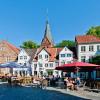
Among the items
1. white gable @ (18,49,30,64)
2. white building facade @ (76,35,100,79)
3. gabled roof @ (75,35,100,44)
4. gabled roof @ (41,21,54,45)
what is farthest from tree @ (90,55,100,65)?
gabled roof @ (41,21,54,45)

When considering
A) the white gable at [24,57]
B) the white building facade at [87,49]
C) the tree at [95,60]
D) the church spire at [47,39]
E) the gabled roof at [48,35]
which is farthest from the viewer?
the gabled roof at [48,35]

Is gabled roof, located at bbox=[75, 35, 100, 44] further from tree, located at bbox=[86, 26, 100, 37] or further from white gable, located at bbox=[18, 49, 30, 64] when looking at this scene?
tree, located at bbox=[86, 26, 100, 37]

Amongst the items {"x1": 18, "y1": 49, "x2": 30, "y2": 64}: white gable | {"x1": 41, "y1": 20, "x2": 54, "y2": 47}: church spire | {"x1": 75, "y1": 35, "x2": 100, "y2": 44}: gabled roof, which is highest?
{"x1": 41, "y1": 20, "x2": 54, "y2": 47}: church spire

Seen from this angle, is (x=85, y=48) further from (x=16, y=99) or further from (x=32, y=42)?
(x=16, y=99)

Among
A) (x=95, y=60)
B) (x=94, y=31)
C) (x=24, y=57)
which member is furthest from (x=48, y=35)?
(x=95, y=60)

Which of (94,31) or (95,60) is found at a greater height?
(94,31)

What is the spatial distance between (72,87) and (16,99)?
11.1 metres

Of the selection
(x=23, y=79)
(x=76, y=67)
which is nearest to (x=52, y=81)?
(x=23, y=79)

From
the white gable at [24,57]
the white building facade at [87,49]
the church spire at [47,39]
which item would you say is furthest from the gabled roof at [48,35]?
the white building facade at [87,49]

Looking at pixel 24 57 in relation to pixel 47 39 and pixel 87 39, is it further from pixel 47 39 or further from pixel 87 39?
pixel 47 39

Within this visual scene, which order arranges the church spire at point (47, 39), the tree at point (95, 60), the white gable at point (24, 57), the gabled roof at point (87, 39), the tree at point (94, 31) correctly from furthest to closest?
the church spire at point (47, 39)
the tree at point (94, 31)
the white gable at point (24, 57)
the gabled roof at point (87, 39)
the tree at point (95, 60)

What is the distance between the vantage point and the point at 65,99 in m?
22.2

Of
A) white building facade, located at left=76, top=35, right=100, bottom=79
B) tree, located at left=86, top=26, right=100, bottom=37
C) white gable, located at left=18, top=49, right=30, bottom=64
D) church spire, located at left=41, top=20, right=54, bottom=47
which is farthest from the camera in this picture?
church spire, located at left=41, top=20, right=54, bottom=47

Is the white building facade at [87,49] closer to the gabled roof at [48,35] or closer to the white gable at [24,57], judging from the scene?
the white gable at [24,57]
